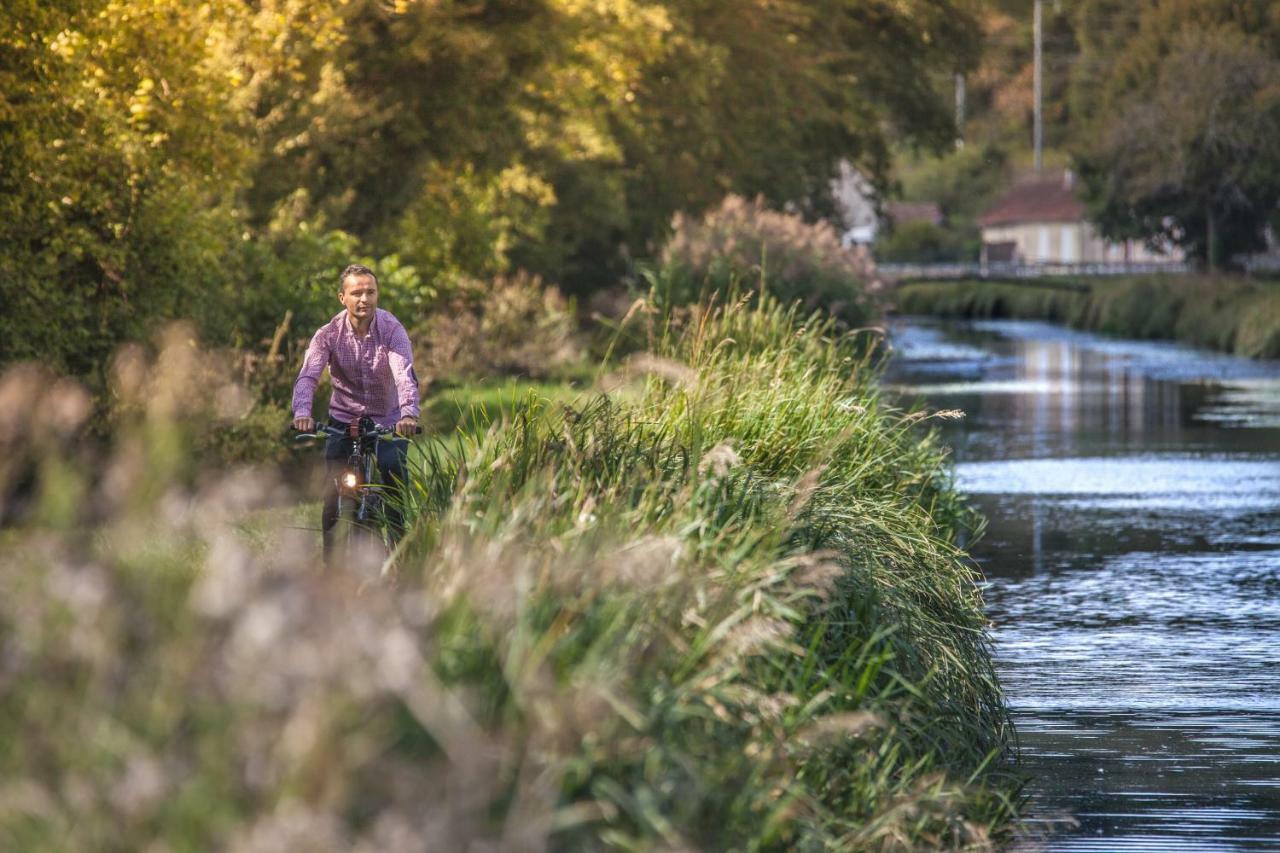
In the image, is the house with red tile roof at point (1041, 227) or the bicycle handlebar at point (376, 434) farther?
the house with red tile roof at point (1041, 227)

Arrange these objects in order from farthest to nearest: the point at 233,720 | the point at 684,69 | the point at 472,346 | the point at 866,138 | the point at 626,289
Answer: the point at 866,138 < the point at 626,289 < the point at 684,69 < the point at 472,346 < the point at 233,720

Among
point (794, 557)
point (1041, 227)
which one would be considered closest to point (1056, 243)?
point (1041, 227)

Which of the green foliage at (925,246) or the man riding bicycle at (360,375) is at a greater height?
the man riding bicycle at (360,375)

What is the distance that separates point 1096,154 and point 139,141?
57.9 metres

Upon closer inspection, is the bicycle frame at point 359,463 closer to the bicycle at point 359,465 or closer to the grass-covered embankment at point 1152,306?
the bicycle at point 359,465

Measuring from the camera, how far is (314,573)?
5.57m

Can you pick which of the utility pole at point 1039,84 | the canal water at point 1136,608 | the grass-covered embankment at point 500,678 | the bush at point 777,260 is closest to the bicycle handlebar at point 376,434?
the grass-covered embankment at point 500,678

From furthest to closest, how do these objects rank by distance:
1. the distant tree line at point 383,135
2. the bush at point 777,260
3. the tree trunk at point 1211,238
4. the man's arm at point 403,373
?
1. the tree trunk at point 1211,238
2. the bush at point 777,260
3. the distant tree line at point 383,135
4. the man's arm at point 403,373

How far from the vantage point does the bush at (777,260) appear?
2912 centimetres

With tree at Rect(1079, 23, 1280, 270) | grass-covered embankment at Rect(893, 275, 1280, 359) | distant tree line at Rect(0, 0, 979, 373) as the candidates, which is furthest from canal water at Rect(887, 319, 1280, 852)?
tree at Rect(1079, 23, 1280, 270)

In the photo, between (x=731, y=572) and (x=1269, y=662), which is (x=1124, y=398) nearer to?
(x=1269, y=662)

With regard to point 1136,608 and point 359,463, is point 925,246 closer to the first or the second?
point 1136,608

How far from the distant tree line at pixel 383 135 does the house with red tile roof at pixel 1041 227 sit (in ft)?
217

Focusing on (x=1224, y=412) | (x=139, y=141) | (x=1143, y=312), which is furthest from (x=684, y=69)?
(x=1143, y=312)
